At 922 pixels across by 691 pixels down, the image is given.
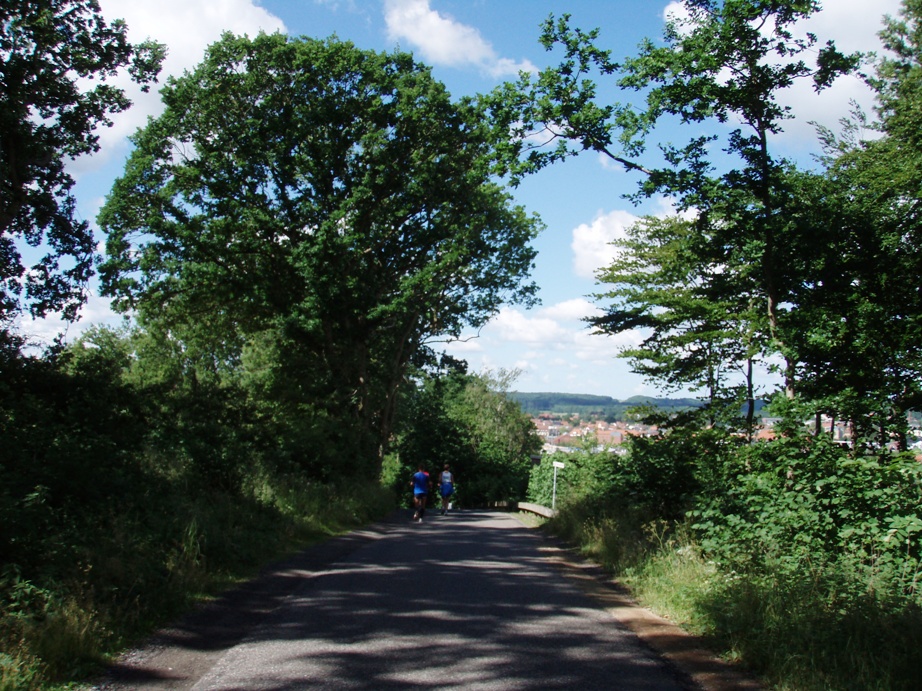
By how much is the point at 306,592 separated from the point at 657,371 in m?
16.3

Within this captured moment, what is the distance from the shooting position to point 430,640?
724 centimetres

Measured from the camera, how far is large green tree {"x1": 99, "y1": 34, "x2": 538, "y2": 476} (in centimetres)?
2677

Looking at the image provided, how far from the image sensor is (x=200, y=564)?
955 centimetres

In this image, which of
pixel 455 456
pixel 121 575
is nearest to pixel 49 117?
pixel 121 575

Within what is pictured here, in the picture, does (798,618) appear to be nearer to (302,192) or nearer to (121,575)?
(121,575)

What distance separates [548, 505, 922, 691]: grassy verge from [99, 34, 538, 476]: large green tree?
61.0 feet

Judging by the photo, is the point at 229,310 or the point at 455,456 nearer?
the point at 229,310

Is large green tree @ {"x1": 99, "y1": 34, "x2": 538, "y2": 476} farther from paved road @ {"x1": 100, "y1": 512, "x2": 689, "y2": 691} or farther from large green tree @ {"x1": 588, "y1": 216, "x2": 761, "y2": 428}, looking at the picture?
paved road @ {"x1": 100, "y1": 512, "x2": 689, "y2": 691}

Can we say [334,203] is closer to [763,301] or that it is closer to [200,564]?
[763,301]

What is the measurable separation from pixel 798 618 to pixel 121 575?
6.27m

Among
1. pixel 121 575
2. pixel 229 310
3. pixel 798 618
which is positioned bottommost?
pixel 121 575

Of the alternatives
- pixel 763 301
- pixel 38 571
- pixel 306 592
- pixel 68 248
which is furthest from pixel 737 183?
pixel 68 248

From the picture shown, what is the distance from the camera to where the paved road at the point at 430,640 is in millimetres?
6059

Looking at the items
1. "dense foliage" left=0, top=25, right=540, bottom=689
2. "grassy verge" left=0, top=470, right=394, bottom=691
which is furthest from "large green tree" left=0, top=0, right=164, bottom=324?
"grassy verge" left=0, top=470, right=394, bottom=691
